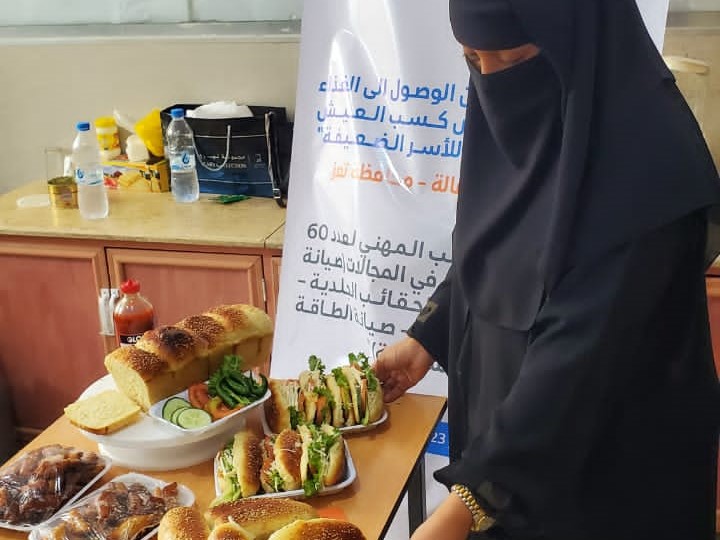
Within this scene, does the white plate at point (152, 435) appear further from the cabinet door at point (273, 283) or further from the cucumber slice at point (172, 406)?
the cabinet door at point (273, 283)

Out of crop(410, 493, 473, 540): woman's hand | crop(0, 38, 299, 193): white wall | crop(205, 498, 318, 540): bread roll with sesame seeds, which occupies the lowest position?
crop(410, 493, 473, 540): woman's hand

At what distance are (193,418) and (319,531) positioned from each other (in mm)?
306

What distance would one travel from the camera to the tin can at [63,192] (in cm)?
267

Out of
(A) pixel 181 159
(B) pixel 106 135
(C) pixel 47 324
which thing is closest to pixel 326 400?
(A) pixel 181 159

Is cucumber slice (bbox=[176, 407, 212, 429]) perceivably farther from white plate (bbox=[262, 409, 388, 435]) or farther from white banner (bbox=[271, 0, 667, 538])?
white banner (bbox=[271, 0, 667, 538])

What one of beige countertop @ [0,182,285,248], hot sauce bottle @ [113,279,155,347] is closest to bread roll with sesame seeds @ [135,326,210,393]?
hot sauce bottle @ [113,279,155,347]

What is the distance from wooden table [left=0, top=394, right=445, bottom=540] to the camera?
1204mm

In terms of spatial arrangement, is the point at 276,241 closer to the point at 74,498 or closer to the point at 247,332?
the point at 247,332

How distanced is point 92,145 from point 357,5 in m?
1.11

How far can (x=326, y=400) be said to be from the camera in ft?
4.50

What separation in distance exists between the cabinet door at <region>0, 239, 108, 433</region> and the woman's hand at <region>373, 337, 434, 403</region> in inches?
50.7

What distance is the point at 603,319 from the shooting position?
3.52 ft

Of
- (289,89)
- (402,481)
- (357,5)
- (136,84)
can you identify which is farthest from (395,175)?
(136,84)

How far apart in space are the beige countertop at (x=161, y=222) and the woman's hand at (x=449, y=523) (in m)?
1.28
